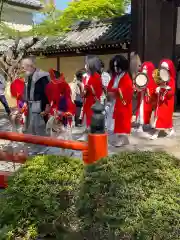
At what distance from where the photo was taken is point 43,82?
20.3 feet

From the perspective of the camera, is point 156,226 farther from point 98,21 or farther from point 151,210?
point 98,21

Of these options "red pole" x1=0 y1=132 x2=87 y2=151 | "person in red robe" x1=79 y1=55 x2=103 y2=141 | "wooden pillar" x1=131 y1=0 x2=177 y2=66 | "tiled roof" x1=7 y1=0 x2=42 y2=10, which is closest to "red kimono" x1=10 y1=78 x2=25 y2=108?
"person in red robe" x1=79 y1=55 x2=103 y2=141

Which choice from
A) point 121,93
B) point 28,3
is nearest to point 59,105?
point 121,93

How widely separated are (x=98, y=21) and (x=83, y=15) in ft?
23.7

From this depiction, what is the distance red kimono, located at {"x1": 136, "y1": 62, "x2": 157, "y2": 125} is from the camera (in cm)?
830

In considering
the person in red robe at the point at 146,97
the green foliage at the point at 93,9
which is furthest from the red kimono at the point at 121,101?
the green foliage at the point at 93,9

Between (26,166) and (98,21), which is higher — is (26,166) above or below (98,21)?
below

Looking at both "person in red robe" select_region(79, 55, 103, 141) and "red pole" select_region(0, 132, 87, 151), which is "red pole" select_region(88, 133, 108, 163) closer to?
"red pole" select_region(0, 132, 87, 151)

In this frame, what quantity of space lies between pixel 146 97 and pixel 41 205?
5922mm

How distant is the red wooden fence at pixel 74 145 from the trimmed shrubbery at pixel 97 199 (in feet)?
0.61

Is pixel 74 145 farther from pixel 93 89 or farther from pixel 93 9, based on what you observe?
pixel 93 9

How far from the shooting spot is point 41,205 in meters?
2.84

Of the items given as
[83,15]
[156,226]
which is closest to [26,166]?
[156,226]

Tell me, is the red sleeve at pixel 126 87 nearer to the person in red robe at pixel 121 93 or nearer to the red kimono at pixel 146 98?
the person in red robe at pixel 121 93
